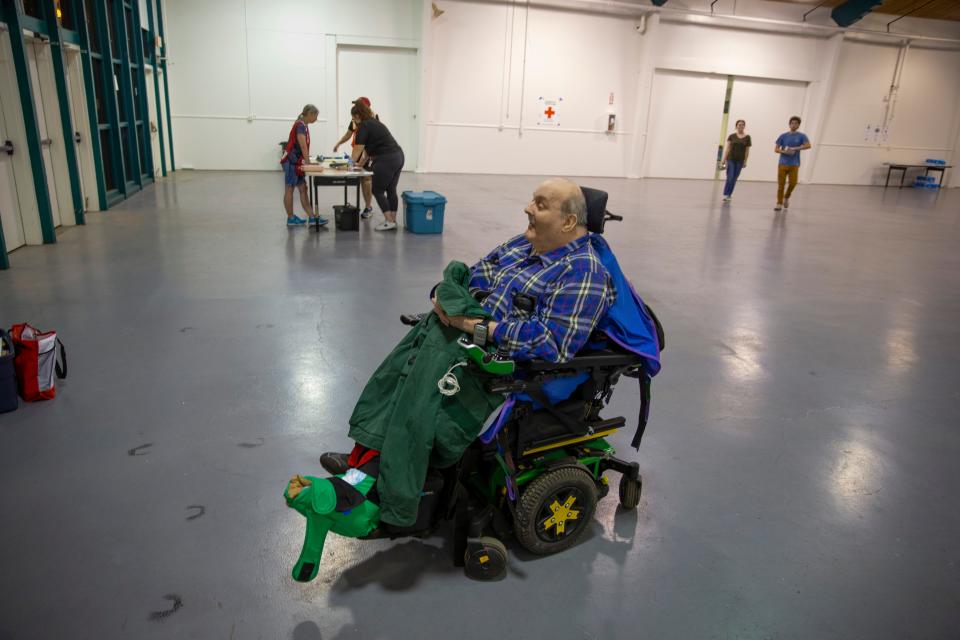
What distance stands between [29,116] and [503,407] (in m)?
5.62

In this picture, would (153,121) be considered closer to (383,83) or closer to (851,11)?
(383,83)

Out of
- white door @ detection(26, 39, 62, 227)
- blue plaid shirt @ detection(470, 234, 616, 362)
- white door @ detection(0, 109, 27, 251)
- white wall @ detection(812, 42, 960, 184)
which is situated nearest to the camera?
blue plaid shirt @ detection(470, 234, 616, 362)

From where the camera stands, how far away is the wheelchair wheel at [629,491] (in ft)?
7.34

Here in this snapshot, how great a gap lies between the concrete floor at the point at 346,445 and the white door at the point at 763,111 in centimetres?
1081

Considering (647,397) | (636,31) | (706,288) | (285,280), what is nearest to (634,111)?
(636,31)

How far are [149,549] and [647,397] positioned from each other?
1633mm

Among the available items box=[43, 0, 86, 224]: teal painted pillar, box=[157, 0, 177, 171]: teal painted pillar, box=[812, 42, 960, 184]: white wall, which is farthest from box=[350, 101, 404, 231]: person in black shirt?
box=[812, 42, 960, 184]: white wall

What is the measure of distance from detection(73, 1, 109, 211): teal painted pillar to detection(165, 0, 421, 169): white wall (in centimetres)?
463

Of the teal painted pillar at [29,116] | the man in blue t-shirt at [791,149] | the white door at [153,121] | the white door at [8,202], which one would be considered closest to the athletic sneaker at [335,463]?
the white door at [8,202]

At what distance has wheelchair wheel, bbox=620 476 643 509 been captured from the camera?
224cm

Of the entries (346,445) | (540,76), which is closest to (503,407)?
(346,445)

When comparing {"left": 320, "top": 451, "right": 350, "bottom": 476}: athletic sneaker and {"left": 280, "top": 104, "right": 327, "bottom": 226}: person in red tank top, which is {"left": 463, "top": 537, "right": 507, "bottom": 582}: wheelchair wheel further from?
{"left": 280, "top": 104, "right": 327, "bottom": 226}: person in red tank top

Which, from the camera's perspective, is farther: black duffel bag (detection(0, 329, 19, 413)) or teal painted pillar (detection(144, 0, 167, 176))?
teal painted pillar (detection(144, 0, 167, 176))

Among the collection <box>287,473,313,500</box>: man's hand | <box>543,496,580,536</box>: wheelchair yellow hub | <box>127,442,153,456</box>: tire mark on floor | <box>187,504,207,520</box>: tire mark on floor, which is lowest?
<box>187,504,207,520</box>: tire mark on floor
